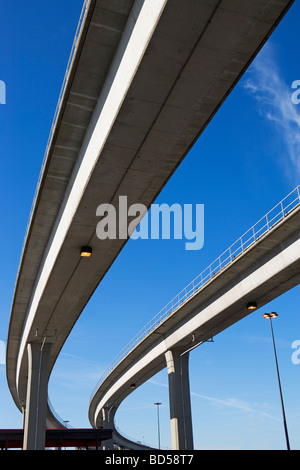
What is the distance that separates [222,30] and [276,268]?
48.9 ft

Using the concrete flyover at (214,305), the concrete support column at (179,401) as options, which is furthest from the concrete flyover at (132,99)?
the concrete support column at (179,401)

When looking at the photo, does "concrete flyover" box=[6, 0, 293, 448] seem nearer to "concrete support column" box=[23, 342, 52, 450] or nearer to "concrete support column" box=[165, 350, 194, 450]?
"concrete support column" box=[23, 342, 52, 450]

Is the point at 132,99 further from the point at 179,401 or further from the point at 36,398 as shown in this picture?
the point at 179,401

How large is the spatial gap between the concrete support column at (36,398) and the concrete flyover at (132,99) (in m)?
12.0

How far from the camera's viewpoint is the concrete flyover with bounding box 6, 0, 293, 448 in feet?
30.8

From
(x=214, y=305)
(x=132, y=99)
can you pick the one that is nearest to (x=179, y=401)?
(x=214, y=305)

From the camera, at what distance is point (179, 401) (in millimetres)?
33281

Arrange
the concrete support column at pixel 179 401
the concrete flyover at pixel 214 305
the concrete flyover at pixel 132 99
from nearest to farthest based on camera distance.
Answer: the concrete flyover at pixel 132 99
the concrete flyover at pixel 214 305
the concrete support column at pixel 179 401

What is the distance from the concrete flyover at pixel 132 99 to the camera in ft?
30.8

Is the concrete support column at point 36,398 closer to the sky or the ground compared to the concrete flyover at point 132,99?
closer to the ground

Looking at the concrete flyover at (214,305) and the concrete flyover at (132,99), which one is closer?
the concrete flyover at (132,99)

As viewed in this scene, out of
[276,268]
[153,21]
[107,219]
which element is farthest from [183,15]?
[276,268]

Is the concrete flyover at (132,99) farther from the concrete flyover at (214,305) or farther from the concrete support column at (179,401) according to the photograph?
the concrete support column at (179,401)

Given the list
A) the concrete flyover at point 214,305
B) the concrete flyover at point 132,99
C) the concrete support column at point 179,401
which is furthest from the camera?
the concrete support column at point 179,401
